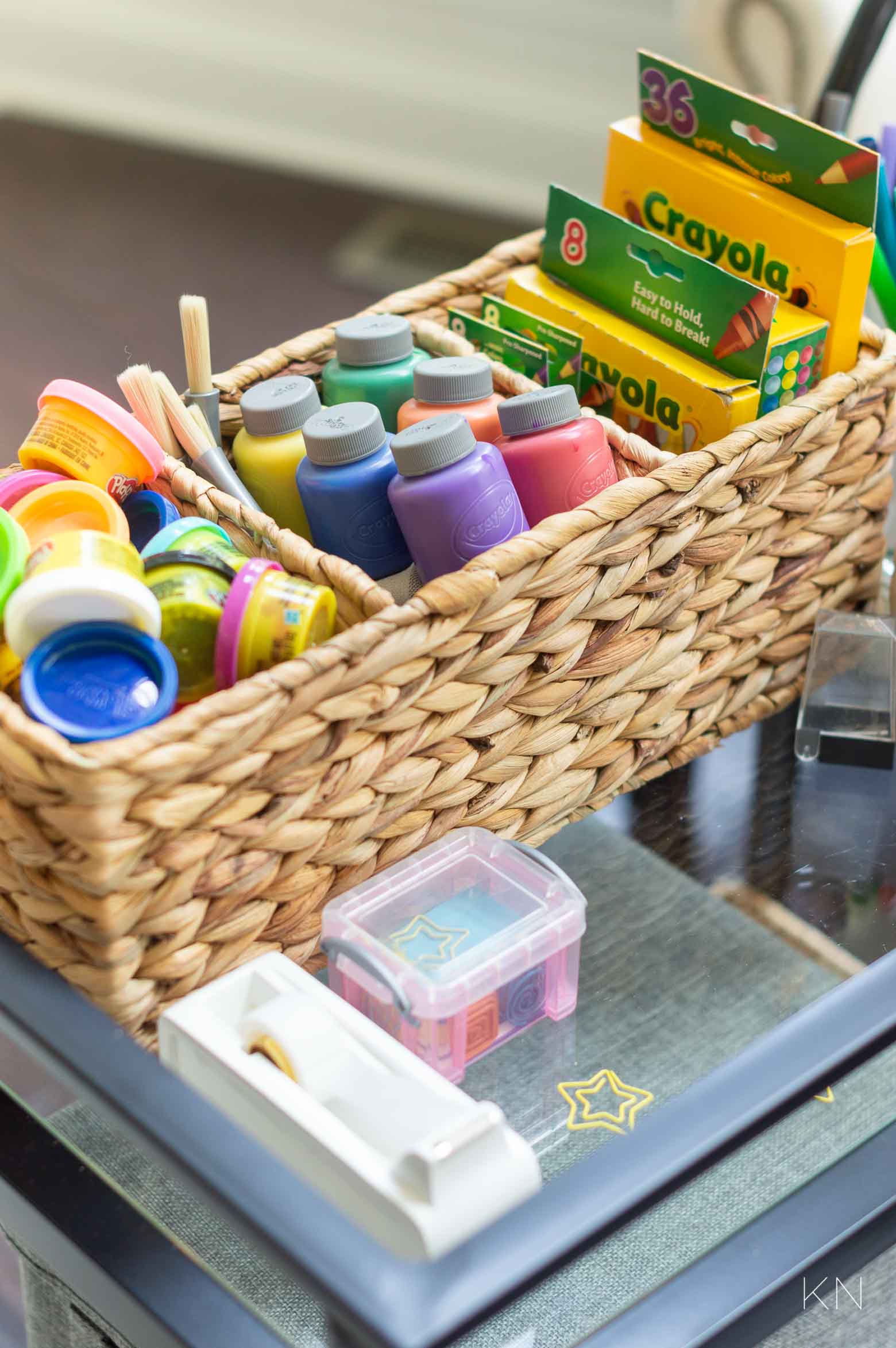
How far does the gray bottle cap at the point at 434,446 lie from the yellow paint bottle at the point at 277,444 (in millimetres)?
76

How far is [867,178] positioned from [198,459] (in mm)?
337

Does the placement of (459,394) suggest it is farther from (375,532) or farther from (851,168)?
(851,168)

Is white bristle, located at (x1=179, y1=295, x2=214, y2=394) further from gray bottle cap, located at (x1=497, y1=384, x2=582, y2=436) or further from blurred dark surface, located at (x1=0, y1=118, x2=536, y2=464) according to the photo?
blurred dark surface, located at (x1=0, y1=118, x2=536, y2=464)

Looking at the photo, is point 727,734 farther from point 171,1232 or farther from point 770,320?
point 171,1232

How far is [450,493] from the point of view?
0.60 metres

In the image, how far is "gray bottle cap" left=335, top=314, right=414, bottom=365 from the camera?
702mm

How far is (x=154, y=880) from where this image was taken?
535 mm

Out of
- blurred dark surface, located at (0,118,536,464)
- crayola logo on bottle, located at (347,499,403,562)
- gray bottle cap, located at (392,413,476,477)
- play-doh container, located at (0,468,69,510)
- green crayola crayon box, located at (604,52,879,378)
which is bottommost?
blurred dark surface, located at (0,118,536,464)

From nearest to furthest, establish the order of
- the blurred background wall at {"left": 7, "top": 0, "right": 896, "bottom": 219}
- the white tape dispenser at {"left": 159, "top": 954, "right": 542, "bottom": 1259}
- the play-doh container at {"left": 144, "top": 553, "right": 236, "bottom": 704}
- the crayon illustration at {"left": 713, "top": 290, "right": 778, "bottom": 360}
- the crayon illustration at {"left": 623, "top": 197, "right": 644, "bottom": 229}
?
the white tape dispenser at {"left": 159, "top": 954, "right": 542, "bottom": 1259} → the play-doh container at {"left": 144, "top": 553, "right": 236, "bottom": 704} → the crayon illustration at {"left": 713, "top": 290, "right": 778, "bottom": 360} → the crayon illustration at {"left": 623, "top": 197, "right": 644, "bottom": 229} → the blurred background wall at {"left": 7, "top": 0, "right": 896, "bottom": 219}

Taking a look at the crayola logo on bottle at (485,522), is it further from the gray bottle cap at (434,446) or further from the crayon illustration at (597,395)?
the crayon illustration at (597,395)

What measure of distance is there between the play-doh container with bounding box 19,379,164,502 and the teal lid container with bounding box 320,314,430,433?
110 millimetres

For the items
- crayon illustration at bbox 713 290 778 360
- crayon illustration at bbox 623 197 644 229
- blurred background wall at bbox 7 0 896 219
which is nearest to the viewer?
crayon illustration at bbox 713 290 778 360

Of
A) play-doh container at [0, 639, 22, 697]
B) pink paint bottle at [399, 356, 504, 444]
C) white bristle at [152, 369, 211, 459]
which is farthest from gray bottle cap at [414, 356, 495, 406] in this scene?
play-doh container at [0, 639, 22, 697]

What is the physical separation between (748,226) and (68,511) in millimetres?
371
